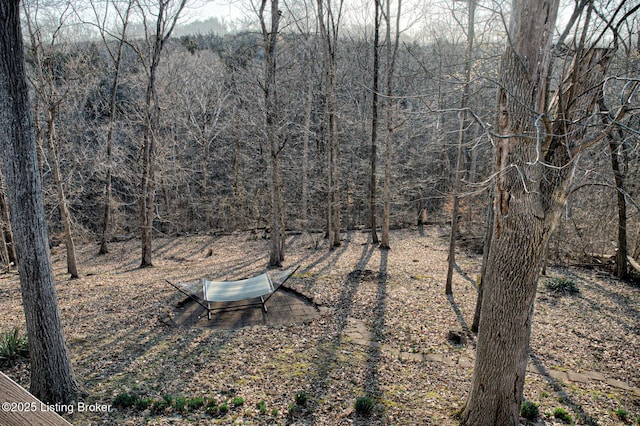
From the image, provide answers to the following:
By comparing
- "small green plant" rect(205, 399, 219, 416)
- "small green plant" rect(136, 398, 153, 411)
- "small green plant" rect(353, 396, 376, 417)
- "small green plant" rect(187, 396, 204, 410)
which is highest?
"small green plant" rect(136, 398, 153, 411)

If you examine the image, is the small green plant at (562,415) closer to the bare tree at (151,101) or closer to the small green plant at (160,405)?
the small green plant at (160,405)

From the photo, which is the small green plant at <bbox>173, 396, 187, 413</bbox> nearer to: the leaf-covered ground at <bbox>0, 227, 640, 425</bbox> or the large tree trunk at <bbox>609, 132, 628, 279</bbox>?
the leaf-covered ground at <bbox>0, 227, 640, 425</bbox>

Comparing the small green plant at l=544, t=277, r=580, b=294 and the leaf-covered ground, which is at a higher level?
the leaf-covered ground

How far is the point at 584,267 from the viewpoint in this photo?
10.8m

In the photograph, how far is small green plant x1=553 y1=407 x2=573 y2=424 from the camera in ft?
13.4

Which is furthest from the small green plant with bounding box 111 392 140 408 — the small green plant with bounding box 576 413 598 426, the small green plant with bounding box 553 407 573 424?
the small green plant with bounding box 576 413 598 426

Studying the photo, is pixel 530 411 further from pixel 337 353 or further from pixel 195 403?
pixel 195 403

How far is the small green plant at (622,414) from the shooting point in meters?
4.15

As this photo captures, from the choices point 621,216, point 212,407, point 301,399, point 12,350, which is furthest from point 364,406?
point 621,216

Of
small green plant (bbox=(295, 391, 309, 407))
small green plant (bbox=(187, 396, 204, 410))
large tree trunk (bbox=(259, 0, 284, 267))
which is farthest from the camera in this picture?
large tree trunk (bbox=(259, 0, 284, 267))

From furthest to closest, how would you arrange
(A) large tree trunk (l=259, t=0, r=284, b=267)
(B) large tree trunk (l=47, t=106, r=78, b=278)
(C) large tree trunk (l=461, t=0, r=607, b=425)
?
(B) large tree trunk (l=47, t=106, r=78, b=278) → (A) large tree trunk (l=259, t=0, r=284, b=267) → (C) large tree trunk (l=461, t=0, r=607, b=425)

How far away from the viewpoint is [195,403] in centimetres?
379

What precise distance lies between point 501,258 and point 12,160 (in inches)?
176

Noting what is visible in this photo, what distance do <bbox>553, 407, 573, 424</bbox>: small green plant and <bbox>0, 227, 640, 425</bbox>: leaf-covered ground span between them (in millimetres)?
77
